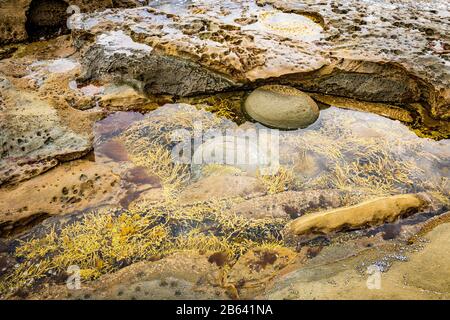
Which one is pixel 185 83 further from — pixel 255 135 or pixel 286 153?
pixel 286 153

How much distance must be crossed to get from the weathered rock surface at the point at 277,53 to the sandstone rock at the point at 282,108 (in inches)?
7.6

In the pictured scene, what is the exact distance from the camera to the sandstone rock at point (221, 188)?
8.92 ft

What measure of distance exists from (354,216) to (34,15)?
457cm

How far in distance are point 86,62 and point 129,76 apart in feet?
Result: 1.81

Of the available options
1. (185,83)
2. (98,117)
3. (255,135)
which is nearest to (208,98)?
(185,83)

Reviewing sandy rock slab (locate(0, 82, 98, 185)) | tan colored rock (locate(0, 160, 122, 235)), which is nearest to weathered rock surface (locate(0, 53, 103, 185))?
sandy rock slab (locate(0, 82, 98, 185))

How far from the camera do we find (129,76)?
3.77 meters

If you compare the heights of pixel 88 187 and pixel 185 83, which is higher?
pixel 185 83

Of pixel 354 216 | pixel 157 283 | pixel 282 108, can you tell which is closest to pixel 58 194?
pixel 157 283

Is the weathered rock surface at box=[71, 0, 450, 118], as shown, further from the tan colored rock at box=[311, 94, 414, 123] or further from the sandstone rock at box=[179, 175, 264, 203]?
the sandstone rock at box=[179, 175, 264, 203]

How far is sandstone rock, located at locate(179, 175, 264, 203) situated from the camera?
272 cm

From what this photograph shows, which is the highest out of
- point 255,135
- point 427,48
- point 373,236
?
point 427,48

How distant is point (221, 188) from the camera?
2.76 metres

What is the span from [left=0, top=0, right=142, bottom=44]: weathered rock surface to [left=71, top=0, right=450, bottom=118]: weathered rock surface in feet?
2.44
